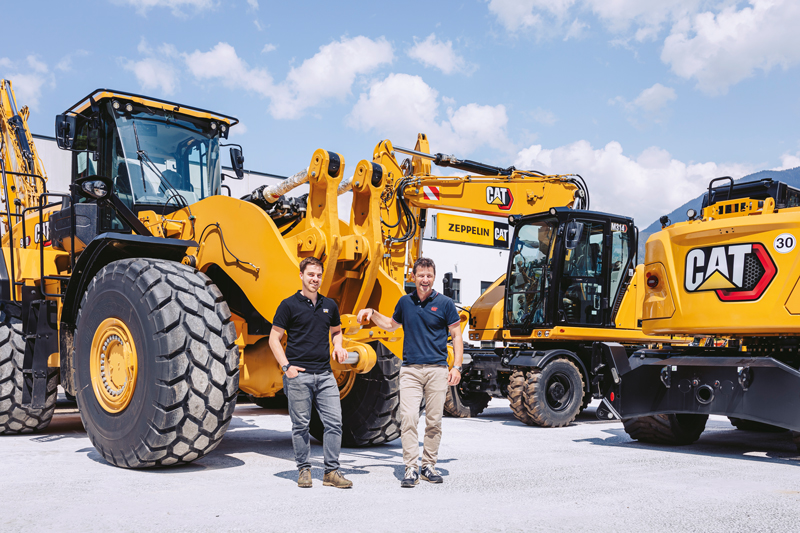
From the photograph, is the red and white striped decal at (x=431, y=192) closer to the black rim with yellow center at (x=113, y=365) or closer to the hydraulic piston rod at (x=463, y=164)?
the hydraulic piston rod at (x=463, y=164)

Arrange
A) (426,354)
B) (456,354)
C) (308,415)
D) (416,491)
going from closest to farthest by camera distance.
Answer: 1. (416,491)
2. (308,415)
3. (426,354)
4. (456,354)

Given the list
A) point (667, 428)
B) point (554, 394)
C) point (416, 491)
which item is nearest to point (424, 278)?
point (416, 491)

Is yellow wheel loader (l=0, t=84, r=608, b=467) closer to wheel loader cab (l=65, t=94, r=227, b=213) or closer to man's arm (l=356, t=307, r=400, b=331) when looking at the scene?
wheel loader cab (l=65, t=94, r=227, b=213)

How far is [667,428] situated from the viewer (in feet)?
25.8

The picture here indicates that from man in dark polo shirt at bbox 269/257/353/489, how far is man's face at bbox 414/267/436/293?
78 cm

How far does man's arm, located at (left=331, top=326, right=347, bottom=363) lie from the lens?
5445 millimetres

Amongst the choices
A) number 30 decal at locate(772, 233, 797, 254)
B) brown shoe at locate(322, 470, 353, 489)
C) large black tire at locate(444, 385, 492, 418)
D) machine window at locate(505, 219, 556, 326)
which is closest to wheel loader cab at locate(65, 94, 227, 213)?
brown shoe at locate(322, 470, 353, 489)

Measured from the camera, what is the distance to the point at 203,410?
213 inches

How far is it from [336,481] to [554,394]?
5.62 meters

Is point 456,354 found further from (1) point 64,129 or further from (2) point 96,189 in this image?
(1) point 64,129

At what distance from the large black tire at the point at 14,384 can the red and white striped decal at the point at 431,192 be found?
19.1ft

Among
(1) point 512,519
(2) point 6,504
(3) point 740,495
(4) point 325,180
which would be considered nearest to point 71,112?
(4) point 325,180

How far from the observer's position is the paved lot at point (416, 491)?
4.18 metres

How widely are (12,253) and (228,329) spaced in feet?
12.6
